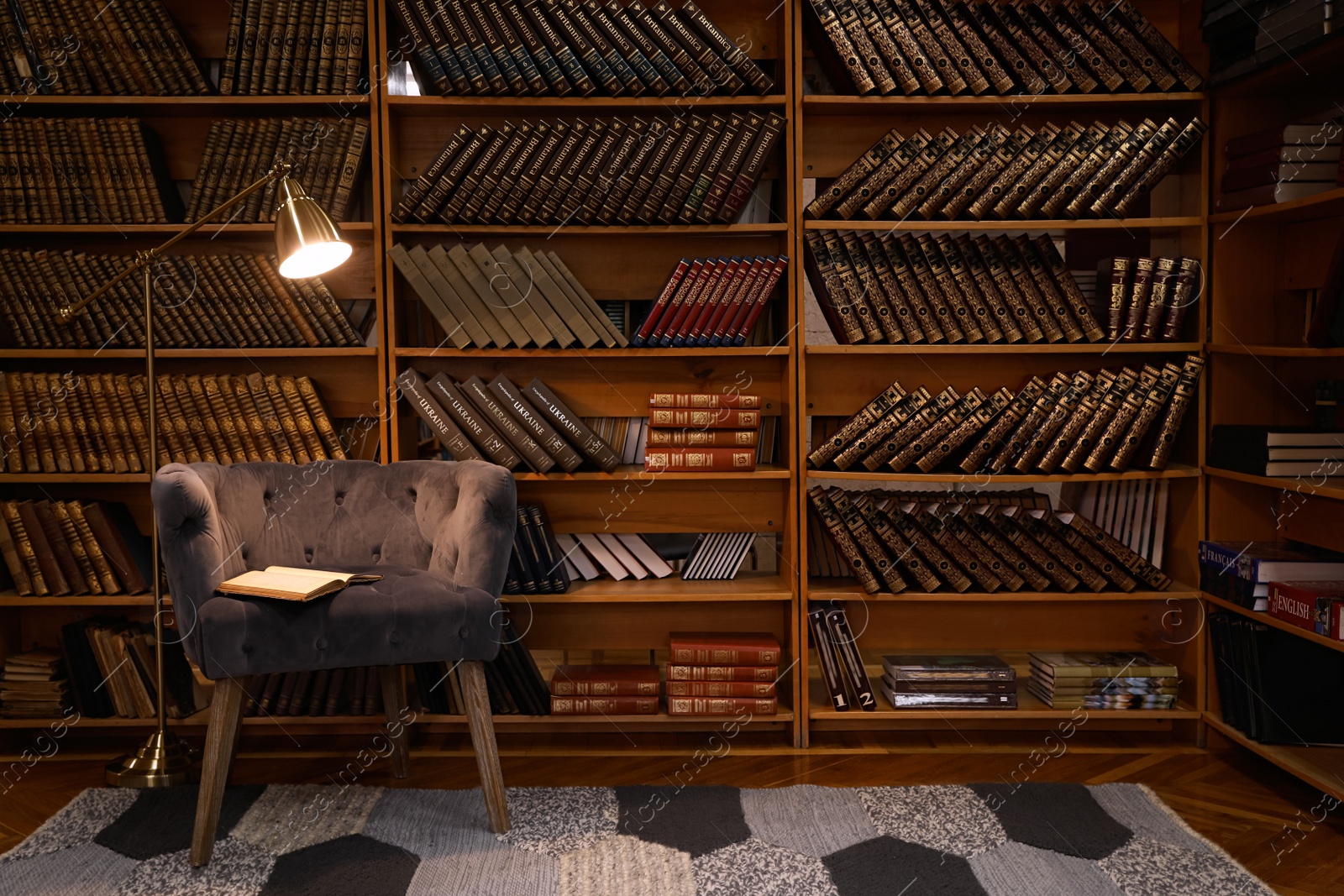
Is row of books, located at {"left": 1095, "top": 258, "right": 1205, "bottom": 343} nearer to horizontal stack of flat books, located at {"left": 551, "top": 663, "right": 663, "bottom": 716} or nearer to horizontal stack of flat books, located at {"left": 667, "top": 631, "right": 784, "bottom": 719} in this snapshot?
horizontal stack of flat books, located at {"left": 667, "top": 631, "right": 784, "bottom": 719}

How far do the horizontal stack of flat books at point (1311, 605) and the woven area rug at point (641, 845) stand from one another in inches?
20.1

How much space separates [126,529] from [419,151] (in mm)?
1293

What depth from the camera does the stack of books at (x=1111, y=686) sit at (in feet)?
9.25

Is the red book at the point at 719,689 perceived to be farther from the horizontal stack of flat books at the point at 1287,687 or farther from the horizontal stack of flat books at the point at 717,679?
the horizontal stack of flat books at the point at 1287,687

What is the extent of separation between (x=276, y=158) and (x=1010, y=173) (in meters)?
1.89

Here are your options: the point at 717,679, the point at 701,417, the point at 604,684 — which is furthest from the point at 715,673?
the point at 701,417

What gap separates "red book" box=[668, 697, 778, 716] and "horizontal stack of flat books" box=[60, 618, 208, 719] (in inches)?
51.8

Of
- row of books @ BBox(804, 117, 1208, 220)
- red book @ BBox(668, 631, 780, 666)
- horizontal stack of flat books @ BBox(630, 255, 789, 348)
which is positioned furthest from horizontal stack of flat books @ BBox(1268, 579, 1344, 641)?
horizontal stack of flat books @ BBox(630, 255, 789, 348)

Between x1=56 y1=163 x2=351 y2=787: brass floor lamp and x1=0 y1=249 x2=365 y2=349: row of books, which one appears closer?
x1=56 y1=163 x2=351 y2=787: brass floor lamp

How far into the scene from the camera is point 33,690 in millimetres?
2812

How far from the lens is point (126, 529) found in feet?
9.36

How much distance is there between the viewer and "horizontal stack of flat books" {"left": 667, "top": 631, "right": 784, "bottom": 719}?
9.20 ft

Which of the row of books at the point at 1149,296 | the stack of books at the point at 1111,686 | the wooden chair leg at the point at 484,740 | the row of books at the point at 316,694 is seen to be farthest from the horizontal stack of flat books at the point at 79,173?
the stack of books at the point at 1111,686

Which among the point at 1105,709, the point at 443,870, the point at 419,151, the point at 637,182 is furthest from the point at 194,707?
the point at 1105,709
